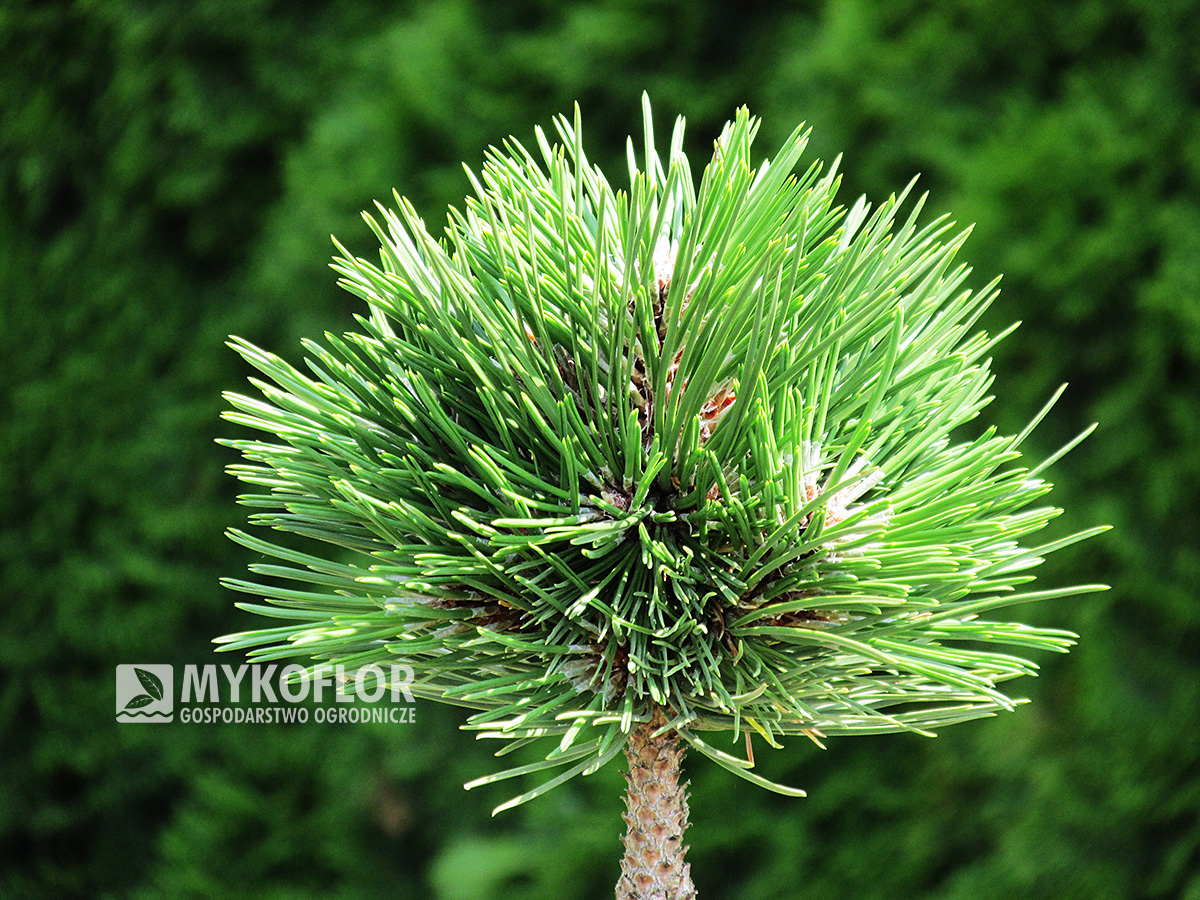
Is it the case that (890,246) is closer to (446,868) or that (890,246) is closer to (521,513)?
(521,513)

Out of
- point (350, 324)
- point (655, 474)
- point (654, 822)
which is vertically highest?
point (350, 324)

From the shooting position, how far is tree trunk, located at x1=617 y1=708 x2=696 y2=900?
409 mm

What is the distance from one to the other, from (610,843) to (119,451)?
1.20m

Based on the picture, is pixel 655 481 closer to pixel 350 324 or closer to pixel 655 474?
pixel 655 474

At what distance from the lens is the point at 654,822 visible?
412 mm

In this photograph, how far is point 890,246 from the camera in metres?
0.42

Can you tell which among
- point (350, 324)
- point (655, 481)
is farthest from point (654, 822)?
point (350, 324)

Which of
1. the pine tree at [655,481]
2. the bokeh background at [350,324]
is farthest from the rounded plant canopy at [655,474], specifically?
the bokeh background at [350,324]

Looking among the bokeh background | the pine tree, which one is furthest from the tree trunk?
the bokeh background

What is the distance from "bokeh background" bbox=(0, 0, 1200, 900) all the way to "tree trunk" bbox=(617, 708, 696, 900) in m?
1.02

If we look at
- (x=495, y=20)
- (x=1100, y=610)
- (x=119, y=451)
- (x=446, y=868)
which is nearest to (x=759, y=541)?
(x=1100, y=610)

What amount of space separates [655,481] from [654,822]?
0.13 meters

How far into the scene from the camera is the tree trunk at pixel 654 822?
1.34ft

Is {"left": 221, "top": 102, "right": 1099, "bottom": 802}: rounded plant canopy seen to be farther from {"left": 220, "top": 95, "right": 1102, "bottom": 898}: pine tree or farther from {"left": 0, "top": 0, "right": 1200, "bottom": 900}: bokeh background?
{"left": 0, "top": 0, "right": 1200, "bottom": 900}: bokeh background
